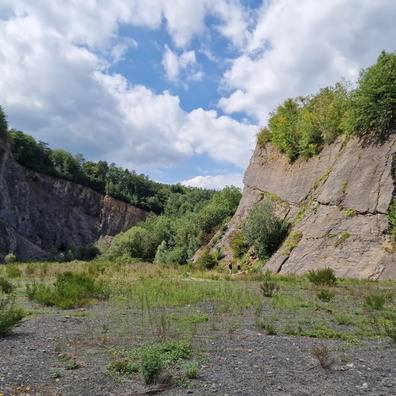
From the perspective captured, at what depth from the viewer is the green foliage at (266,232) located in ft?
94.5

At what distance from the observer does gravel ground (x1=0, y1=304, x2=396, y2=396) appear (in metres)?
4.11

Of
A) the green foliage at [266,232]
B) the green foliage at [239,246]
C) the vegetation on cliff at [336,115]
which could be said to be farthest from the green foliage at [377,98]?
the green foliage at [239,246]

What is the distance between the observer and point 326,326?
7855 millimetres

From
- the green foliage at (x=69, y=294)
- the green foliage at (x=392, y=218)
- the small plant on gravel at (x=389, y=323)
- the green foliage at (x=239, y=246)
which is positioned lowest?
the green foliage at (x=69, y=294)

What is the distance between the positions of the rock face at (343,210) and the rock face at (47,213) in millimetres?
38458

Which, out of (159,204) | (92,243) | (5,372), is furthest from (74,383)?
(159,204)

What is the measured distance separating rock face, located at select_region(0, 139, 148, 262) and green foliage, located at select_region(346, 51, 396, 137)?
4471cm

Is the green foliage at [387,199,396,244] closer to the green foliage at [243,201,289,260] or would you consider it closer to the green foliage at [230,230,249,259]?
the green foliage at [243,201,289,260]

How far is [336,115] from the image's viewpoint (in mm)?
29172

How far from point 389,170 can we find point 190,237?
36257mm

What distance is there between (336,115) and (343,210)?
9.50m

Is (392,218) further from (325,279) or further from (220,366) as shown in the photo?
(220,366)

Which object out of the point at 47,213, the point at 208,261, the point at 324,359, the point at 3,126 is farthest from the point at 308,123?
the point at 47,213

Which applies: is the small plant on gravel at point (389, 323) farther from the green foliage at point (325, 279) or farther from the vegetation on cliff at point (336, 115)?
the vegetation on cliff at point (336, 115)
